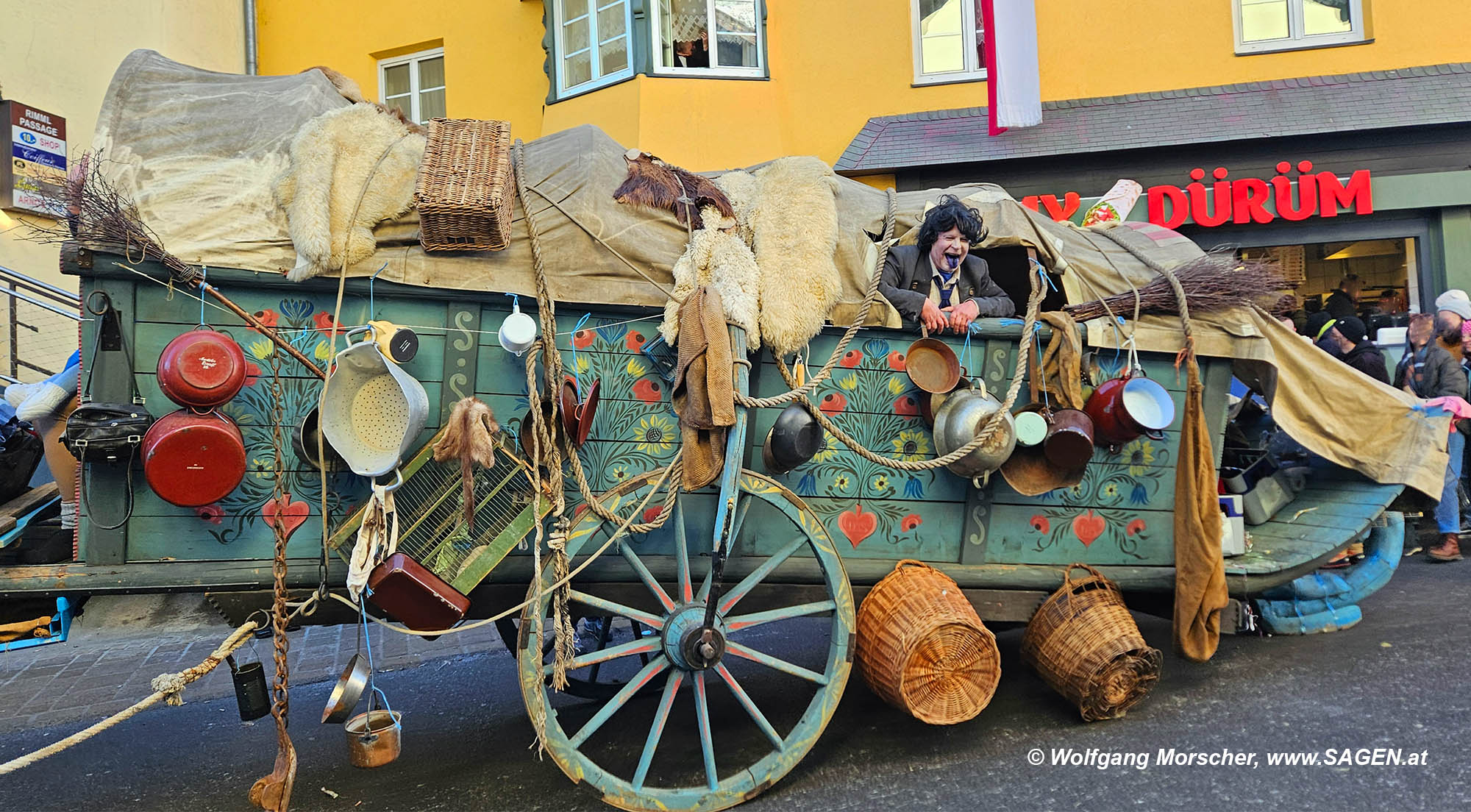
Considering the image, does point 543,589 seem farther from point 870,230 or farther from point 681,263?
point 870,230

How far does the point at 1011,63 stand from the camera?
9.03m

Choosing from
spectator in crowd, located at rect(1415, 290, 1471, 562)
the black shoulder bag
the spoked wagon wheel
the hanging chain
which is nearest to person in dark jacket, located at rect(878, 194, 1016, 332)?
the spoked wagon wheel

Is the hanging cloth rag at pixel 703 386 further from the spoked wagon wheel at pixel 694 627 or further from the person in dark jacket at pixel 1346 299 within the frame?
the person in dark jacket at pixel 1346 299

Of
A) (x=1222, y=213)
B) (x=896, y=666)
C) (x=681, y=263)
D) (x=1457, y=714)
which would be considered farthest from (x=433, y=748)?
(x=1222, y=213)

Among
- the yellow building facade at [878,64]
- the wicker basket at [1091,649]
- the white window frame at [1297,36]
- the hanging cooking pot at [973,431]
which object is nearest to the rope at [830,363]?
the hanging cooking pot at [973,431]

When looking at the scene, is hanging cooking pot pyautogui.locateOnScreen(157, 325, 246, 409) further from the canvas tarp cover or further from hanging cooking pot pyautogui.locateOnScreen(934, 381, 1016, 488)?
hanging cooking pot pyautogui.locateOnScreen(934, 381, 1016, 488)

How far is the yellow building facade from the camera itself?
930cm

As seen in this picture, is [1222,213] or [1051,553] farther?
[1222,213]

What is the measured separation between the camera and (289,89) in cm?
357

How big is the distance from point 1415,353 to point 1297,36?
4022 mm

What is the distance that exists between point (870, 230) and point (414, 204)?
5.75ft

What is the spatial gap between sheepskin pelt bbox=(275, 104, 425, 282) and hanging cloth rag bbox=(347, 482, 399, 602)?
74 cm

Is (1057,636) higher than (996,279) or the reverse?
the reverse

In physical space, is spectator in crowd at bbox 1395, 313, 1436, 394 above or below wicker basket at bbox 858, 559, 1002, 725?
above
